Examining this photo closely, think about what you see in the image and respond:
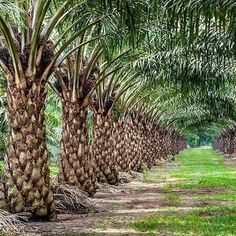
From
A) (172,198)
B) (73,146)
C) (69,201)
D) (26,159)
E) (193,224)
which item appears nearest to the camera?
(193,224)

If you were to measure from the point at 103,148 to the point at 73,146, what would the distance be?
459 cm

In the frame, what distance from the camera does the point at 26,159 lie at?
1098cm

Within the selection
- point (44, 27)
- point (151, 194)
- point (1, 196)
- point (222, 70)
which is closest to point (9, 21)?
point (44, 27)

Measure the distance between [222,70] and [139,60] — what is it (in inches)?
89.1

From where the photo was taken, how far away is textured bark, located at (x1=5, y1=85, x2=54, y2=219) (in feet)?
35.8

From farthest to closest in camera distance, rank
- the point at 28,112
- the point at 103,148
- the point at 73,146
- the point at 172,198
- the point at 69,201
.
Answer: the point at 103,148 < the point at 172,198 < the point at 73,146 < the point at 69,201 < the point at 28,112

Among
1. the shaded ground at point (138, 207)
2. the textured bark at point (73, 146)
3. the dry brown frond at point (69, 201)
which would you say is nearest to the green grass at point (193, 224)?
the shaded ground at point (138, 207)

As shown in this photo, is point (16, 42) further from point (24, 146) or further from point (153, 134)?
point (153, 134)

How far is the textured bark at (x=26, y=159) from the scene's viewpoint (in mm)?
10898

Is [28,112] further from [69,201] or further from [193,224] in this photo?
[193,224]

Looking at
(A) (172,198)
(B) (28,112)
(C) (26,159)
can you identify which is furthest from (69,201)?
(A) (172,198)

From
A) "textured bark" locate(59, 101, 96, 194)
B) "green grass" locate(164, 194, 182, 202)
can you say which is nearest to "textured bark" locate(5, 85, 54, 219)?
"textured bark" locate(59, 101, 96, 194)

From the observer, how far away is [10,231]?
939 centimetres

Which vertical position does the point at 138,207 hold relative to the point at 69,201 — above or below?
below
